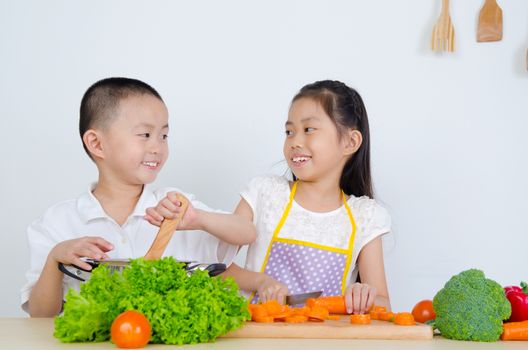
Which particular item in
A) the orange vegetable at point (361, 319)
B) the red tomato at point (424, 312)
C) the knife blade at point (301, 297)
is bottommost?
the red tomato at point (424, 312)

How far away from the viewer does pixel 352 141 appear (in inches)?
85.7

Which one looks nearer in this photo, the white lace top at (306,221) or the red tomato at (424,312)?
the red tomato at (424,312)

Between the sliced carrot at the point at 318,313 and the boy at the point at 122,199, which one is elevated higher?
the boy at the point at 122,199

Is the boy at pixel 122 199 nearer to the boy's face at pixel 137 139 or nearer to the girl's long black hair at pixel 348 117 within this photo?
the boy's face at pixel 137 139

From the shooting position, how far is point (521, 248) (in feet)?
8.89

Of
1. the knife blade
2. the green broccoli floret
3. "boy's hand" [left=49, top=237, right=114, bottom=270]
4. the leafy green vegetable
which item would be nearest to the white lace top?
the knife blade

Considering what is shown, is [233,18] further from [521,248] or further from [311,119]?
[521,248]

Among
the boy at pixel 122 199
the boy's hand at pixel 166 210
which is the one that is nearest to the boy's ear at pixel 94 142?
the boy at pixel 122 199

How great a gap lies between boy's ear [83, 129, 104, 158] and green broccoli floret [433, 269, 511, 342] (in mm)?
993

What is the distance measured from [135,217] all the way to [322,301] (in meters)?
0.65

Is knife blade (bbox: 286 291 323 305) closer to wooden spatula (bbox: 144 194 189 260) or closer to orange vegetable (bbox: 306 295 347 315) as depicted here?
orange vegetable (bbox: 306 295 347 315)

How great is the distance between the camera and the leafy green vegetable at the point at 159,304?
1105 millimetres

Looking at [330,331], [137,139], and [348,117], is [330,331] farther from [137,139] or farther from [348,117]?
[348,117]

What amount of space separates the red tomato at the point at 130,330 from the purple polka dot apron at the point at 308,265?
0.93 meters
